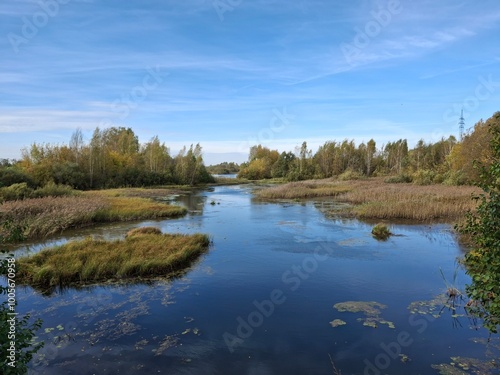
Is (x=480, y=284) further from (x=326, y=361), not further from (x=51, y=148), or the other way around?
(x=51, y=148)

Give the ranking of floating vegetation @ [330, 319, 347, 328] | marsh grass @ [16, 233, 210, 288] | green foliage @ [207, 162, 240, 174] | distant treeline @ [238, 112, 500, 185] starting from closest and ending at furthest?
floating vegetation @ [330, 319, 347, 328] < marsh grass @ [16, 233, 210, 288] < distant treeline @ [238, 112, 500, 185] < green foliage @ [207, 162, 240, 174]

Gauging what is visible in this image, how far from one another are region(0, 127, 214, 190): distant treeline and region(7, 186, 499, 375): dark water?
90.5 feet

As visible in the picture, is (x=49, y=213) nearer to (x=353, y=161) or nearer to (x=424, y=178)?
(x=424, y=178)

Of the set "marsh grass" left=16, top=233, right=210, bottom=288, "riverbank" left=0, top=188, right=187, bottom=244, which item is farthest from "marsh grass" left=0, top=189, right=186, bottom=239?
"marsh grass" left=16, top=233, right=210, bottom=288

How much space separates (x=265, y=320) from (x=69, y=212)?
1985 cm

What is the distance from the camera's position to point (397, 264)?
15.4 m

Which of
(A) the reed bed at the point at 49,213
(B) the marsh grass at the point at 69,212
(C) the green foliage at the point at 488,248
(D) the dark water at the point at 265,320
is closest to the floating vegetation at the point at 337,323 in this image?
(D) the dark water at the point at 265,320

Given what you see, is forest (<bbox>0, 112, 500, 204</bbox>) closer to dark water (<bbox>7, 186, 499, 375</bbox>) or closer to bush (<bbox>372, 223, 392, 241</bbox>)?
bush (<bbox>372, 223, 392, 241</bbox>)

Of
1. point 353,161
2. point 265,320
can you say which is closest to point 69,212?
point 265,320

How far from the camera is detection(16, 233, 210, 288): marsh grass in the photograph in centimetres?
1312

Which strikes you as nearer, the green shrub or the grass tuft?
the grass tuft

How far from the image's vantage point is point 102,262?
557 inches

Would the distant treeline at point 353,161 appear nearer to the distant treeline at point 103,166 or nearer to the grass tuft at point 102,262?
the distant treeline at point 103,166

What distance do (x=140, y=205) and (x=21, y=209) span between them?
34.2 feet
